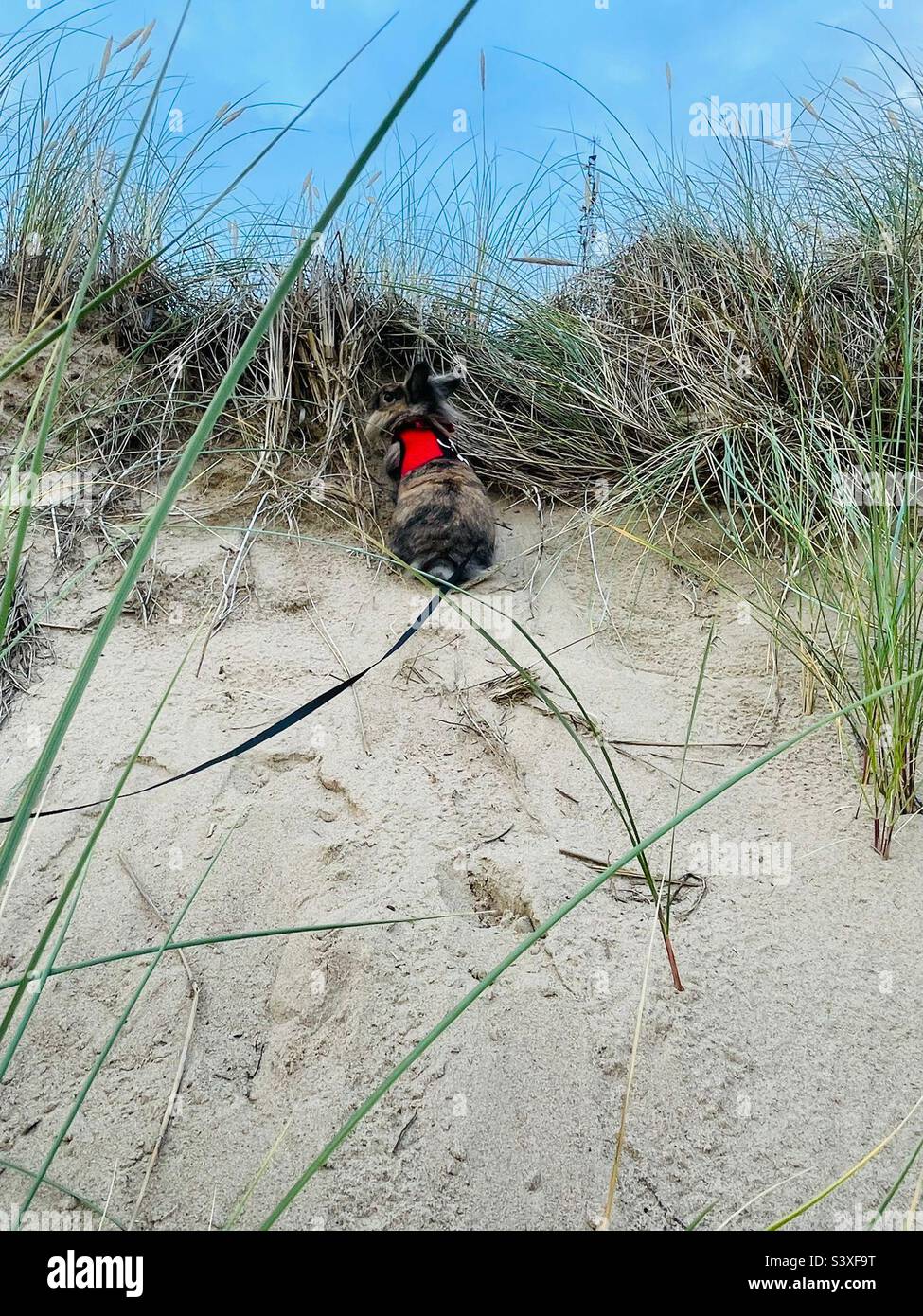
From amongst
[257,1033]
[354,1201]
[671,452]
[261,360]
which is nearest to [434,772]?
[257,1033]

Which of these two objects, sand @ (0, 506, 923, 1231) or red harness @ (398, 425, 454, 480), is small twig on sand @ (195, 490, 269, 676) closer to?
sand @ (0, 506, 923, 1231)

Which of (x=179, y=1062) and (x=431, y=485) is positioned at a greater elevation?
(x=431, y=485)

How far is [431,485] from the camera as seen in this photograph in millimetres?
2834

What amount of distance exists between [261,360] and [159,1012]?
2599mm

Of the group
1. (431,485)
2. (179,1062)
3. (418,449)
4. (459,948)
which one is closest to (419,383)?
(418,449)

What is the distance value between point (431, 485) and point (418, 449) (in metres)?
0.24

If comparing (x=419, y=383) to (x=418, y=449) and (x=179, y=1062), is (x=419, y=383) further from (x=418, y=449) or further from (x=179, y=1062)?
(x=179, y=1062)

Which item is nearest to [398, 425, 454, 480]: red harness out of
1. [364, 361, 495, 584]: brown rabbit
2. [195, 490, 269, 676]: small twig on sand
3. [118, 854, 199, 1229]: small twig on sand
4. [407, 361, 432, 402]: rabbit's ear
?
[364, 361, 495, 584]: brown rabbit

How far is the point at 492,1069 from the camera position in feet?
4.77

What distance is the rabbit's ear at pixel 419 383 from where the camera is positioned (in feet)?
9.96

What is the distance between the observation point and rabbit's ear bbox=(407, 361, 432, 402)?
3035 millimetres

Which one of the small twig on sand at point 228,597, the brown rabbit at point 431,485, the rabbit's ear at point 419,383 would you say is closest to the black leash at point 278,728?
the brown rabbit at point 431,485
